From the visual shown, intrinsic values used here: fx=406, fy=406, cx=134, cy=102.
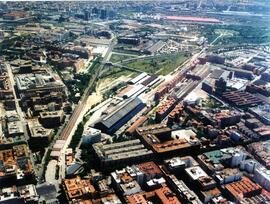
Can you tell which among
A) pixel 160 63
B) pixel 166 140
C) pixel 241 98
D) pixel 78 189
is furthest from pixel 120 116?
pixel 160 63

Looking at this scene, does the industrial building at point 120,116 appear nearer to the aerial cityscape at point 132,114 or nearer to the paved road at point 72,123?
the aerial cityscape at point 132,114

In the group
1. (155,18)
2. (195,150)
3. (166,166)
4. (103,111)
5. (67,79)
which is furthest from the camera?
(155,18)

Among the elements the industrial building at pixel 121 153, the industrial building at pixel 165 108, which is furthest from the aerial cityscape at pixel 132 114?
the industrial building at pixel 165 108

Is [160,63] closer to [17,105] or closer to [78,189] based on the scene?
[17,105]

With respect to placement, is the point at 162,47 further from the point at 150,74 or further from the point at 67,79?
the point at 67,79

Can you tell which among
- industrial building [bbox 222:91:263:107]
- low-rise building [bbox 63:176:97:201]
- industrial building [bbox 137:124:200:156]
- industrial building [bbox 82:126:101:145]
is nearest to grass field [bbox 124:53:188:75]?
industrial building [bbox 222:91:263:107]

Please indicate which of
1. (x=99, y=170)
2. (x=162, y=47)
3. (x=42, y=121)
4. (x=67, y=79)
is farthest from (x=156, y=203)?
(x=162, y=47)

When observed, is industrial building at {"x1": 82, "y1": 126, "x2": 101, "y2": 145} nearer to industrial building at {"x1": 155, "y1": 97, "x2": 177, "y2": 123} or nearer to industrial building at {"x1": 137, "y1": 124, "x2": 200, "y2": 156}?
industrial building at {"x1": 137, "y1": 124, "x2": 200, "y2": 156}
